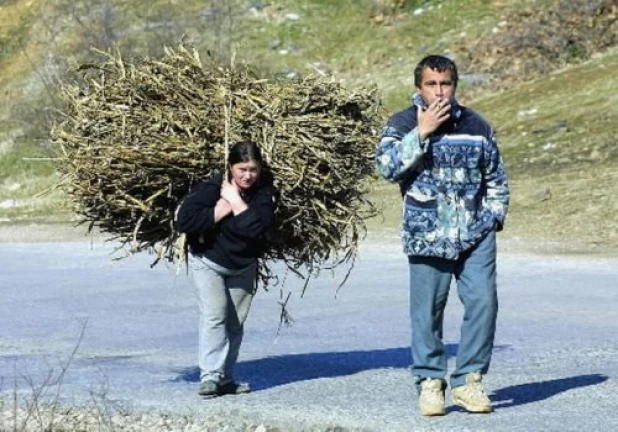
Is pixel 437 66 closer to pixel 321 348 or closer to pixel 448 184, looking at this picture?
pixel 448 184

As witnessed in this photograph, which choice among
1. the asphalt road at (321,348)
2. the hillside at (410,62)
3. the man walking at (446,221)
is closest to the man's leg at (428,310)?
the man walking at (446,221)

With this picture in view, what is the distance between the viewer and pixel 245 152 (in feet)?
27.2

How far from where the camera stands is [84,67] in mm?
9047

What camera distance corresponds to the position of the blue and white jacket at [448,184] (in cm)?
787

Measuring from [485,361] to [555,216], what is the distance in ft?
42.4

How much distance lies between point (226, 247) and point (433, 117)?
1.53 m

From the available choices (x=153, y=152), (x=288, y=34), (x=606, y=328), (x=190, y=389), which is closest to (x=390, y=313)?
(x=606, y=328)

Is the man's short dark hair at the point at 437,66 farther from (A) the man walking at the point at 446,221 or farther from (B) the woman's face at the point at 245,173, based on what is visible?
(B) the woman's face at the point at 245,173

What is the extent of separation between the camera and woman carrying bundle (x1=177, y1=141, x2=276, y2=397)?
841 centimetres

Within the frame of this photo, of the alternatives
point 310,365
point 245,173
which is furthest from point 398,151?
point 310,365

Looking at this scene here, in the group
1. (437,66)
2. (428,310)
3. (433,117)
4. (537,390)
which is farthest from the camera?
(537,390)

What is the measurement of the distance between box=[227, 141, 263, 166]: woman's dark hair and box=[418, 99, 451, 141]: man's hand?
1.00 meters

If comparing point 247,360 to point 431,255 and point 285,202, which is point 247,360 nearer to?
point 285,202

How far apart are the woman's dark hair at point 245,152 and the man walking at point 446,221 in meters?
0.72
